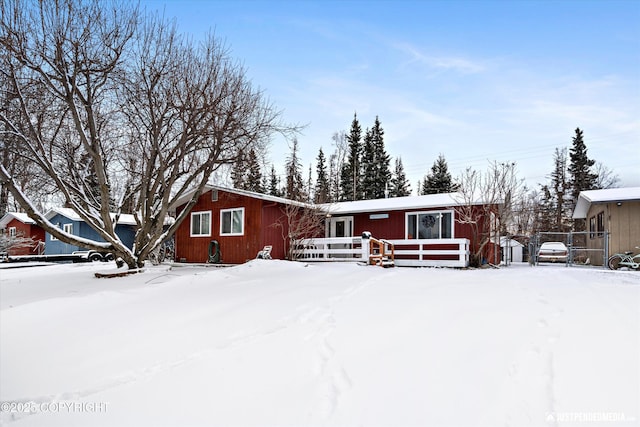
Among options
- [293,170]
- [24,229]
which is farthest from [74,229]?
[293,170]

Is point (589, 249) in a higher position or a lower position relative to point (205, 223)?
lower

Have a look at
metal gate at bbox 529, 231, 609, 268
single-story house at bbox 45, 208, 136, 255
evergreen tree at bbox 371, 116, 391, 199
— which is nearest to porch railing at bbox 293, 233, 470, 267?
metal gate at bbox 529, 231, 609, 268

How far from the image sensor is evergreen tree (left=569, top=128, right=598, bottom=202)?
28406 millimetres

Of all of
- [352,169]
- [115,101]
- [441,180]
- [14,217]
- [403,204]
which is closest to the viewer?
[115,101]

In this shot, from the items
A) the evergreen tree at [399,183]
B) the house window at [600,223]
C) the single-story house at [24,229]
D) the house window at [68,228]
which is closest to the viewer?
the house window at [600,223]

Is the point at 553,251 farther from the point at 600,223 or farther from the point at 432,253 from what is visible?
the point at 432,253

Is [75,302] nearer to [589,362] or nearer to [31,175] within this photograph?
[31,175]

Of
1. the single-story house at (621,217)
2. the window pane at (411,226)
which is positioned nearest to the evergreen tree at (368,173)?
the window pane at (411,226)

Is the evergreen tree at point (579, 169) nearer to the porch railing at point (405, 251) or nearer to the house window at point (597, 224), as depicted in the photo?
the house window at point (597, 224)

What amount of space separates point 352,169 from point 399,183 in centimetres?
435

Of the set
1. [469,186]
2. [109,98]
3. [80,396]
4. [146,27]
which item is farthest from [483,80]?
[80,396]

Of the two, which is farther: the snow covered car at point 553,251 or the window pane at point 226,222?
the snow covered car at point 553,251

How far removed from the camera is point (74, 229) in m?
23.8

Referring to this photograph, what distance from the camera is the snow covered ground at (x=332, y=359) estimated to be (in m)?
2.98
